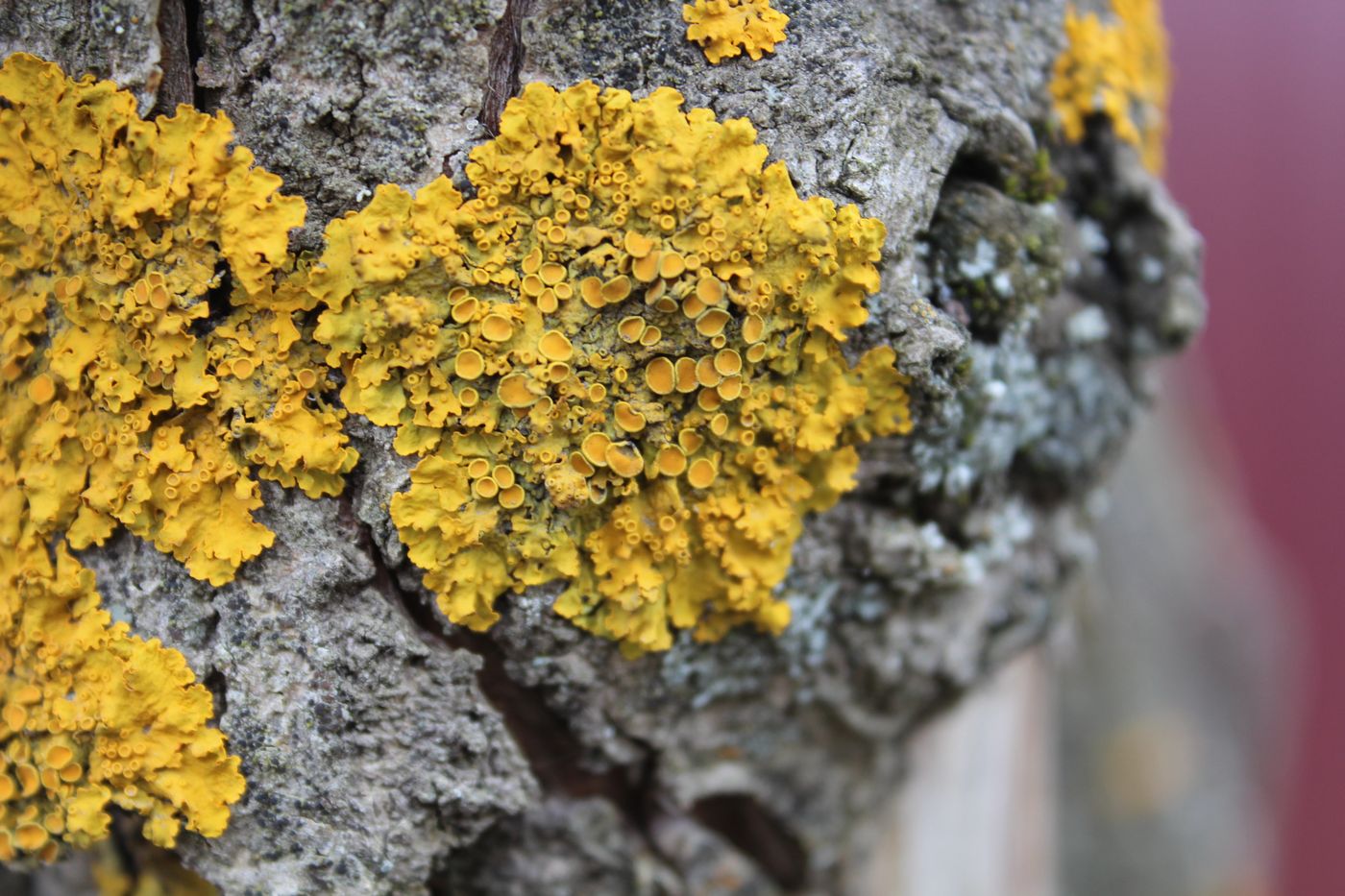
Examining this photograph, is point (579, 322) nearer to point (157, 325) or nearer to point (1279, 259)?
point (157, 325)

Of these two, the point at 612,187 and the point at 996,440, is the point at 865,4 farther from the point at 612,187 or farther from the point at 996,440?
the point at 996,440

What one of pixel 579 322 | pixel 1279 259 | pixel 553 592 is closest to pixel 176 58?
pixel 579 322

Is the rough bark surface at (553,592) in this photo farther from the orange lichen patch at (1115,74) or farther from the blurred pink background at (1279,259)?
the blurred pink background at (1279,259)

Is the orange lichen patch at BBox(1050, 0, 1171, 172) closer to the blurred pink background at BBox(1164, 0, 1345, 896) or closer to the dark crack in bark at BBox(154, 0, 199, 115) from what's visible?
the dark crack in bark at BBox(154, 0, 199, 115)

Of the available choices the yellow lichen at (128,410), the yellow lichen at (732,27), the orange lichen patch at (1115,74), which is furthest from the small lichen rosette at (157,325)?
the orange lichen patch at (1115,74)

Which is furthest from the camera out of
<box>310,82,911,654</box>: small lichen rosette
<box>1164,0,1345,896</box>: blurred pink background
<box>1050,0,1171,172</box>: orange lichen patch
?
<box>1164,0,1345,896</box>: blurred pink background

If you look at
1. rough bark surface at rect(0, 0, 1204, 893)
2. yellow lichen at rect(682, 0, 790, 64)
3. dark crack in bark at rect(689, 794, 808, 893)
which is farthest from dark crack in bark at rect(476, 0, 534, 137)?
dark crack in bark at rect(689, 794, 808, 893)
